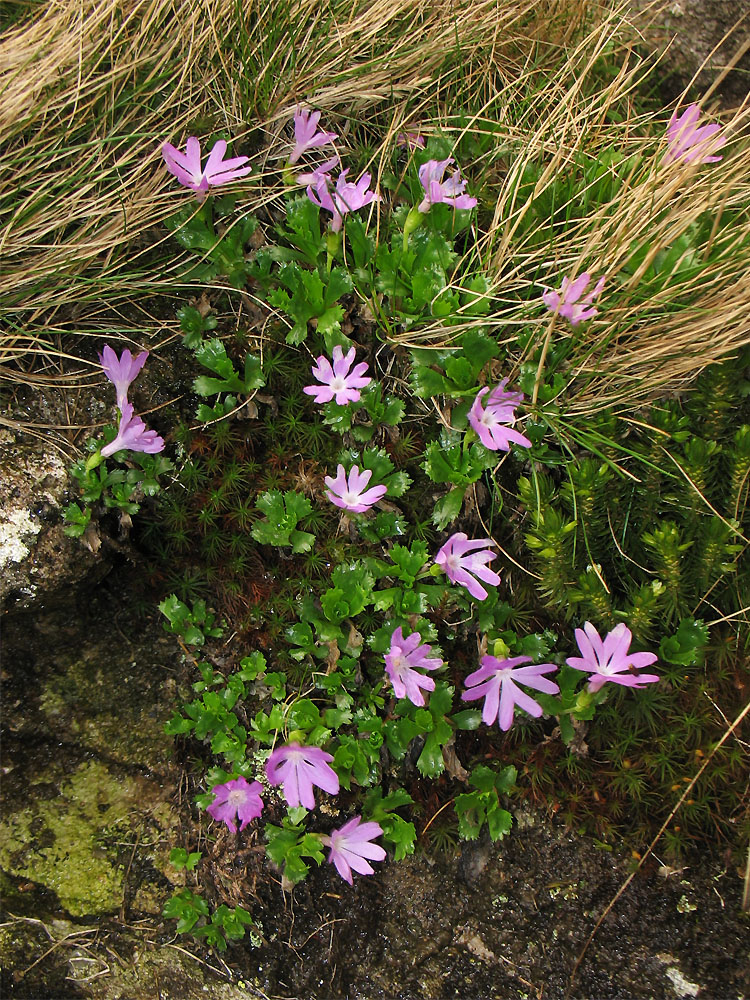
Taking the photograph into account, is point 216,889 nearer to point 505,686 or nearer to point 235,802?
point 235,802

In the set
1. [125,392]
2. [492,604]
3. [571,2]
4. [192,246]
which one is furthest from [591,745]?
[571,2]

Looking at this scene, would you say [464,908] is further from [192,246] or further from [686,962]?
[192,246]

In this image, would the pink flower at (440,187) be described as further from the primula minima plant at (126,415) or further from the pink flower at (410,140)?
the primula minima plant at (126,415)

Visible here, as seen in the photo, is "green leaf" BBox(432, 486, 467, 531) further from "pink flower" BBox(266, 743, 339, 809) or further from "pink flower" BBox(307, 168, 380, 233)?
"pink flower" BBox(307, 168, 380, 233)

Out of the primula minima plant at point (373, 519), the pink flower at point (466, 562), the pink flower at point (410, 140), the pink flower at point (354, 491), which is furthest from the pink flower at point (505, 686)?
the pink flower at point (410, 140)

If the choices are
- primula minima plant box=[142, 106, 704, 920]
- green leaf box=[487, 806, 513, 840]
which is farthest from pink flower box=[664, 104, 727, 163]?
green leaf box=[487, 806, 513, 840]

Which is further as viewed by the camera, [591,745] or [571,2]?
[571,2]
